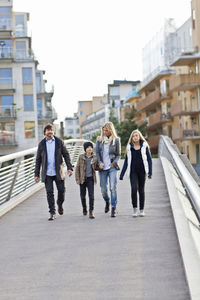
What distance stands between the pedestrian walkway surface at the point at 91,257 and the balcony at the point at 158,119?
56353 millimetres

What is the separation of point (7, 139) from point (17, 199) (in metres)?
42.1

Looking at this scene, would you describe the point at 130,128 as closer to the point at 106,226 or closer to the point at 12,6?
the point at 12,6

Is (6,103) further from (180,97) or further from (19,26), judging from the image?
(180,97)

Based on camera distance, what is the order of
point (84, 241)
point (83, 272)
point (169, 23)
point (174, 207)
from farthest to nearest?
point (169, 23), point (174, 207), point (84, 241), point (83, 272)

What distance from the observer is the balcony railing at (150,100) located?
71812 millimetres

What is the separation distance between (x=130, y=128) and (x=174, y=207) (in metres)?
63.1

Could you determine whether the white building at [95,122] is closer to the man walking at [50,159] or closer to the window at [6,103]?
the window at [6,103]

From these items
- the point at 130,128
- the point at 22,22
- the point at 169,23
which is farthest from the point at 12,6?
the point at 169,23

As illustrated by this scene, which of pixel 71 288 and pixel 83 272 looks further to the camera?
pixel 83 272

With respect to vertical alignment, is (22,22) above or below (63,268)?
above

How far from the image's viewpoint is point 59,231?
33.0ft

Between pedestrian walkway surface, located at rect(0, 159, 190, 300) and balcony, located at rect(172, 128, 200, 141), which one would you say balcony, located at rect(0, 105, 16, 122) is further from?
pedestrian walkway surface, located at rect(0, 159, 190, 300)

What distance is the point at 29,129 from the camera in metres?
57.1

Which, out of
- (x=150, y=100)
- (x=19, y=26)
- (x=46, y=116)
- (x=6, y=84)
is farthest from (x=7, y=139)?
(x=150, y=100)
